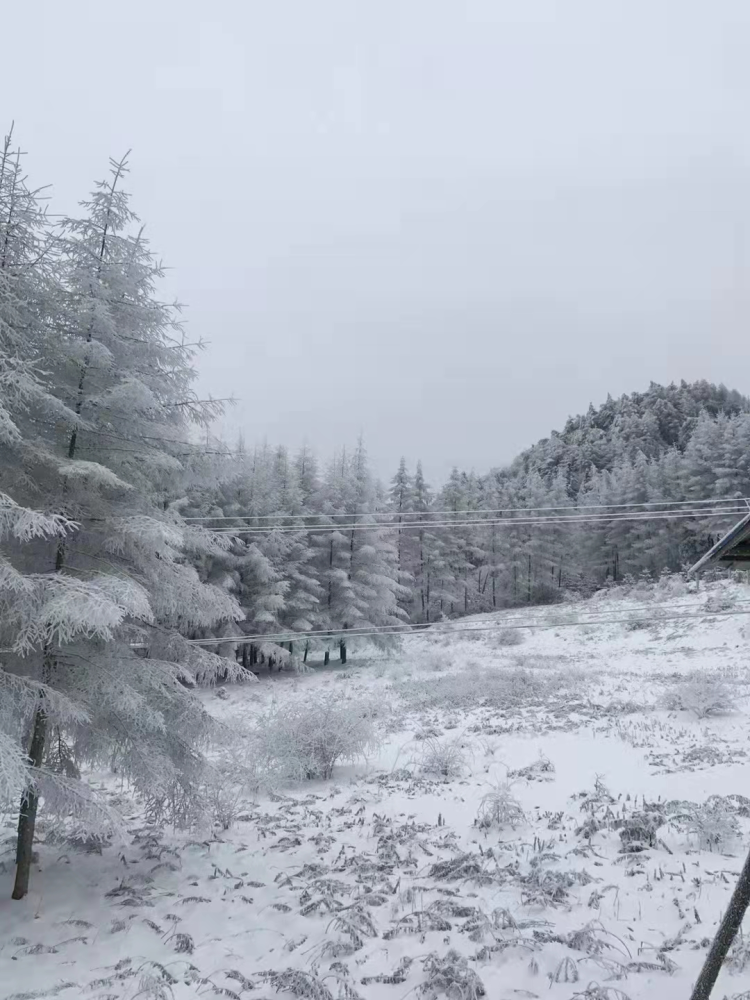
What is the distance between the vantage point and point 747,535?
4398mm

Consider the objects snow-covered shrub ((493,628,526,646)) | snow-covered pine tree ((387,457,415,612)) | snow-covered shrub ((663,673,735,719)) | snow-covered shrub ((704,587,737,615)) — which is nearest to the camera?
snow-covered shrub ((663,673,735,719))

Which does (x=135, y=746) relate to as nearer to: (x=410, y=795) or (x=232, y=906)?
(x=232, y=906)

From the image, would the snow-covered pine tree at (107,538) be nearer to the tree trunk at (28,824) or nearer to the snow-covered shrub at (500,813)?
the tree trunk at (28,824)

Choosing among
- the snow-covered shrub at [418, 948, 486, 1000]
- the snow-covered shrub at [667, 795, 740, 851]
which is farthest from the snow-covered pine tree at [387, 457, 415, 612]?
the snow-covered shrub at [418, 948, 486, 1000]

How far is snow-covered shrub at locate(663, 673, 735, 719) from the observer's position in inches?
460

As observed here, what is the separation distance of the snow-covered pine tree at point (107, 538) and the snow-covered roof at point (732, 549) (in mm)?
5164

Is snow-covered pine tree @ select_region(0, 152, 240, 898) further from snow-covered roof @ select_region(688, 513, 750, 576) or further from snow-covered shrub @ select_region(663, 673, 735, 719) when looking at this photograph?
snow-covered shrub @ select_region(663, 673, 735, 719)

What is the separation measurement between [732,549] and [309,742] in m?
8.06

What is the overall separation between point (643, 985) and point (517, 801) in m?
3.85

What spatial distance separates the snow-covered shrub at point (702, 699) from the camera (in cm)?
1169

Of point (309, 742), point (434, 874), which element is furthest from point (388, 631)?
point (434, 874)

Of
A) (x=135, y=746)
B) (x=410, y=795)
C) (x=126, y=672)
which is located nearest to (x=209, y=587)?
(x=126, y=672)

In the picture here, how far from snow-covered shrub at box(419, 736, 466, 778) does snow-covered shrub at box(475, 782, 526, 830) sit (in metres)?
1.88

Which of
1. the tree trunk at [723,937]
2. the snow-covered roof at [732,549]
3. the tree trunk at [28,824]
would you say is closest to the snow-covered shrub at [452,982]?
the tree trunk at [723,937]
